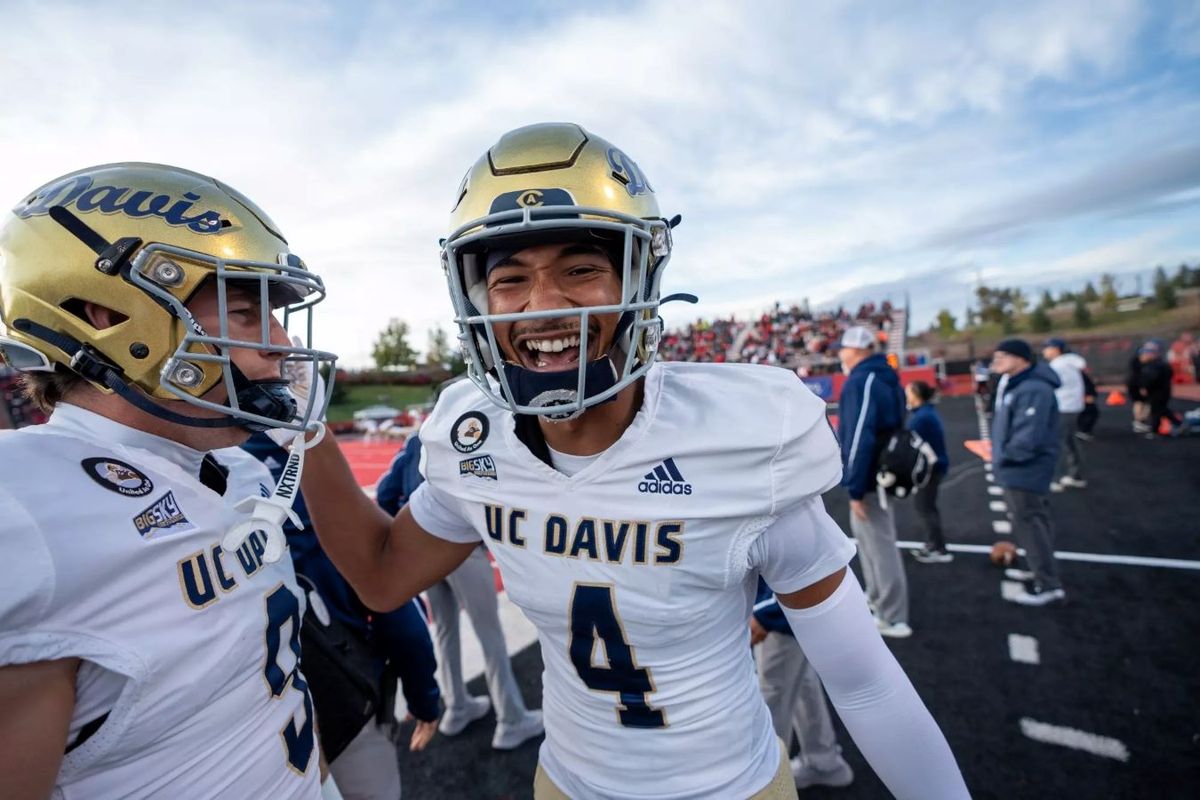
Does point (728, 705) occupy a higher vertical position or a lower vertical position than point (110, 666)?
lower

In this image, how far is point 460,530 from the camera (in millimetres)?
1610

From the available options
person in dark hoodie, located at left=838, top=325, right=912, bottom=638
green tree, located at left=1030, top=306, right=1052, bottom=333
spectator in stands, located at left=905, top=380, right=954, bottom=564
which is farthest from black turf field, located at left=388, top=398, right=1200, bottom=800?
green tree, located at left=1030, top=306, right=1052, bottom=333

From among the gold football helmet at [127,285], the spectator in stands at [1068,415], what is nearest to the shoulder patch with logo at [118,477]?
the gold football helmet at [127,285]

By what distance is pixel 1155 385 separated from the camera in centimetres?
929

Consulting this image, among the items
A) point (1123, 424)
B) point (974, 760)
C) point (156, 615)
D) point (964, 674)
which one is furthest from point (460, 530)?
point (1123, 424)

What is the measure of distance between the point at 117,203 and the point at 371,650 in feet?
5.33

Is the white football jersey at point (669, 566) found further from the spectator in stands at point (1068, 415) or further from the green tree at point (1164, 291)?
the green tree at point (1164, 291)

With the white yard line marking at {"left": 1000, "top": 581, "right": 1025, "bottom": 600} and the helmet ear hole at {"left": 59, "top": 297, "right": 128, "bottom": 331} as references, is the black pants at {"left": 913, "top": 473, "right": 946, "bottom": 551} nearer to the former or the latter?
the white yard line marking at {"left": 1000, "top": 581, "right": 1025, "bottom": 600}

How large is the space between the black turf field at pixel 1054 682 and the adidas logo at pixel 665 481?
2.44 m

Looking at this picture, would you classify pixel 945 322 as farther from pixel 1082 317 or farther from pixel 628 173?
pixel 628 173

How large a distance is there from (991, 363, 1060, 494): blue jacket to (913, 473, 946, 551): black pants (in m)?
0.68

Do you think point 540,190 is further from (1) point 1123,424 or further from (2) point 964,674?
(1) point 1123,424

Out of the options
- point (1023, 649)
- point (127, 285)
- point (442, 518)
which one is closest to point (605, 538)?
point (442, 518)

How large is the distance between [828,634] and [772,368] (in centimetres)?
61
